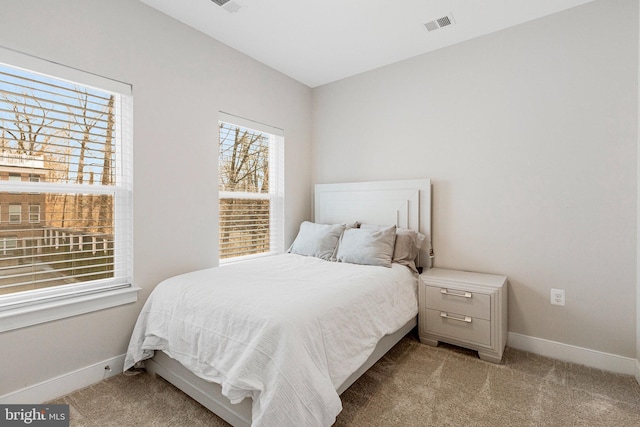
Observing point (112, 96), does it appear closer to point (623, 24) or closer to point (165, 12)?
point (165, 12)

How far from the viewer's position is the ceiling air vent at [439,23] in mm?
2424

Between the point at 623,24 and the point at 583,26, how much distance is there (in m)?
0.22

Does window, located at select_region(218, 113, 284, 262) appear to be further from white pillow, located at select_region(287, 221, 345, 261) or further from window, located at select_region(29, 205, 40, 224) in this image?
window, located at select_region(29, 205, 40, 224)

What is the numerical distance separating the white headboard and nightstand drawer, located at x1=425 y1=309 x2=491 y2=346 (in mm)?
530

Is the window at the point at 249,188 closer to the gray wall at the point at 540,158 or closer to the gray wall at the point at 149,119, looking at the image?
the gray wall at the point at 149,119

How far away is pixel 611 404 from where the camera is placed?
1794 millimetres

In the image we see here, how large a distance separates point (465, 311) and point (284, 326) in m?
1.61

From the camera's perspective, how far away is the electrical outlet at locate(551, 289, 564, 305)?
2.37 metres

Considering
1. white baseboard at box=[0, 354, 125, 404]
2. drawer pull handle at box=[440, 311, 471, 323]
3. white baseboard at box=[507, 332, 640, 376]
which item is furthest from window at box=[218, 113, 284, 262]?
white baseboard at box=[507, 332, 640, 376]

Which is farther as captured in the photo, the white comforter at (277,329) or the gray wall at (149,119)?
the gray wall at (149,119)

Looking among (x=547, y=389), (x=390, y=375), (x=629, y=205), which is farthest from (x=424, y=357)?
(x=629, y=205)

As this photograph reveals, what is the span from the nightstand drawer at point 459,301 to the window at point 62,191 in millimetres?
2292

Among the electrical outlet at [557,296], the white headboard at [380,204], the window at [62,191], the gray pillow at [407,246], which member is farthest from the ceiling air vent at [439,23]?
the window at [62,191]

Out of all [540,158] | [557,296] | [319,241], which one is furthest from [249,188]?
[557,296]
